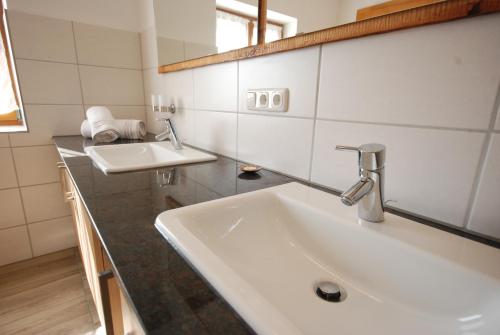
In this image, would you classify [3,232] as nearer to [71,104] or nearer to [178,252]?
[71,104]

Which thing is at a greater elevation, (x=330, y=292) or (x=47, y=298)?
(x=330, y=292)

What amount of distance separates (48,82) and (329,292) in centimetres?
161

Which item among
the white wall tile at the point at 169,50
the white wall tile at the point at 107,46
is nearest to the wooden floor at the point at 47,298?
the white wall tile at the point at 107,46

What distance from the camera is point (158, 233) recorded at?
0.45m

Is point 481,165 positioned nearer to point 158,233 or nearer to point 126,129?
point 158,233

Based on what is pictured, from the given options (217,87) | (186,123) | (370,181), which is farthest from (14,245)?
(370,181)

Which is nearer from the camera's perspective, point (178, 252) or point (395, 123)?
point (178, 252)

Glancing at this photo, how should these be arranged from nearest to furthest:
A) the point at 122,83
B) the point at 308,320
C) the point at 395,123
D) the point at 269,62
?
the point at 308,320
the point at 395,123
the point at 269,62
the point at 122,83

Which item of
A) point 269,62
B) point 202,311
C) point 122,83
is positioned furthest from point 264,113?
point 122,83

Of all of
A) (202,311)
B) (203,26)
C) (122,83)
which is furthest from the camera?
(122,83)

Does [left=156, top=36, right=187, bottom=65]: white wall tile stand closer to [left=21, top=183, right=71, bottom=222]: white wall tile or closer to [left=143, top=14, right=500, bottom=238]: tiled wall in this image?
[left=143, top=14, right=500, bottom=238]: tiled wall

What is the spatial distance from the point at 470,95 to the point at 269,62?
1.67ft

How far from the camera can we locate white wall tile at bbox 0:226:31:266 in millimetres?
1361

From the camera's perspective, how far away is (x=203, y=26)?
1.23 m
